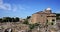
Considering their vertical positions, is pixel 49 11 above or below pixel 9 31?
above

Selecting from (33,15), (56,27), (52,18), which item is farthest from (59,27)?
(33,15)

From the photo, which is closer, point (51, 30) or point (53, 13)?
point (51, 30)

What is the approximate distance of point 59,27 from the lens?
18812mm

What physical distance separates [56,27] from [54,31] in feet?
2.23

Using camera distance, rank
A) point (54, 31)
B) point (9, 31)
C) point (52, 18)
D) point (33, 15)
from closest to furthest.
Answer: point (54, 31) → point (9, 31) → point (52, 18) → point (33, 15)

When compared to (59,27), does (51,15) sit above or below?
above

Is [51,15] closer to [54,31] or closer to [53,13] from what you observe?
[53,13]

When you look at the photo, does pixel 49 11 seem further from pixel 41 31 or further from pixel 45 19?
pixel 41 31

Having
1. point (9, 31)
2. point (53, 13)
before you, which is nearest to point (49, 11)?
point (53, 13)

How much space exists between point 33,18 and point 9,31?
15.9 m

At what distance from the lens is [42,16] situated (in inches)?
1407

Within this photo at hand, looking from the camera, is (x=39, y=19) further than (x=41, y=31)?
Yes

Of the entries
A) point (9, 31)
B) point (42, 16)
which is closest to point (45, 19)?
point (42, 16)

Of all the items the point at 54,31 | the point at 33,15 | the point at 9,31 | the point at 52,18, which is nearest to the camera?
the point at 54,31
